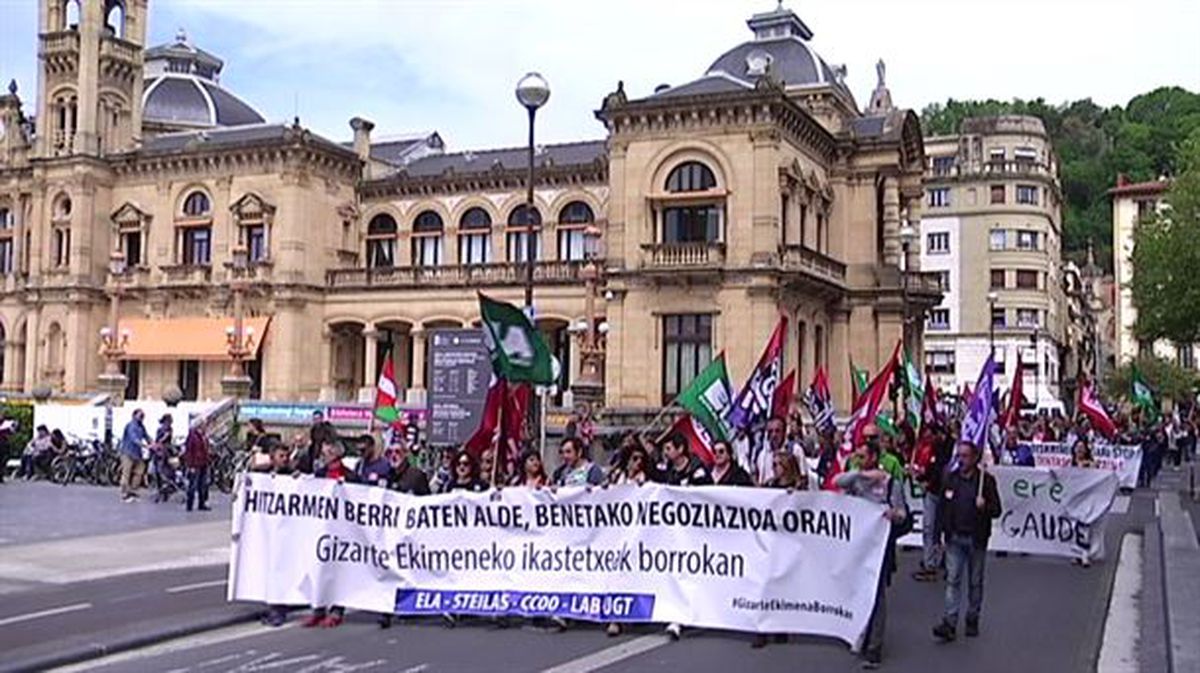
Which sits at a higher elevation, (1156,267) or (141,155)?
(141,155)

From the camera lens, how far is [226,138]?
177 ft

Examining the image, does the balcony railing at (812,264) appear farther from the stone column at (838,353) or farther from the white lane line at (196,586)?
the white lane line at (196,586)

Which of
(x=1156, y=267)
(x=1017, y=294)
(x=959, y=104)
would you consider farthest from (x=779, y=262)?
(x=959, y=104)

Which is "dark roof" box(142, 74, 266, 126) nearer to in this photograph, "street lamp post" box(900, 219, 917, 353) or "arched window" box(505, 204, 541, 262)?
"arched window" box(505, 204, 541, 262)

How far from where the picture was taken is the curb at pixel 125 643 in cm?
1039

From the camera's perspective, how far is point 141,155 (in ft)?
175

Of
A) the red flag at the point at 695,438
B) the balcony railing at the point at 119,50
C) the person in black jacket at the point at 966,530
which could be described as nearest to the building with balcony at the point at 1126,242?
the balcony railing at the point at 119,50

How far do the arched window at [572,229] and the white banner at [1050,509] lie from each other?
108ft

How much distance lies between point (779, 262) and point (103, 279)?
29751 mm

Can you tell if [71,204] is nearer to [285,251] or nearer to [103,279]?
[103,279]

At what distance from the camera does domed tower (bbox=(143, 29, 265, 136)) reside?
60.2 meters

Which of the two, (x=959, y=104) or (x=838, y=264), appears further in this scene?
(x=959, y=104)

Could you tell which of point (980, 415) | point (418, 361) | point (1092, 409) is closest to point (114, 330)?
point (418, 361)

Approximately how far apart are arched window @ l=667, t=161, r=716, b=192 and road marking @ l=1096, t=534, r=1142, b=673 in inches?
1027
